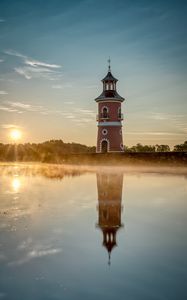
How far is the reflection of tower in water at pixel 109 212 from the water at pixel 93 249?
0.03 metres

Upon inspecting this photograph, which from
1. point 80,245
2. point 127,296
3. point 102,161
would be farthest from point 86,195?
point 102,161

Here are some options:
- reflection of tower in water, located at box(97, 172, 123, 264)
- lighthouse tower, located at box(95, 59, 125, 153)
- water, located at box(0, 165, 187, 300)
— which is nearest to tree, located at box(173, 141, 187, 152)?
lighthouse tower, located at box(95, 59, 125, 153)

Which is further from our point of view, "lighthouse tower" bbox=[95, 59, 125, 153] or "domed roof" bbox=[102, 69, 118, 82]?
"domed roof" bbox=[102, 69, 118, 82]

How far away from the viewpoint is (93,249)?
7.94 metres

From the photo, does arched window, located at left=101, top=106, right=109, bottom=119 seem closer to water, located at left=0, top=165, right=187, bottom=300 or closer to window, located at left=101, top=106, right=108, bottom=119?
window, located at left=101, top=106, right=108, bottom=119

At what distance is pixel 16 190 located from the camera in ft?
61.3

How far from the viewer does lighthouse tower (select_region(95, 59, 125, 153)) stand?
39.2m

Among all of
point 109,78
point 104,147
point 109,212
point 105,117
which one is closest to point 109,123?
point 105,117

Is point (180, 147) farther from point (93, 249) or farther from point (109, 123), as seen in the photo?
point (93, 249)

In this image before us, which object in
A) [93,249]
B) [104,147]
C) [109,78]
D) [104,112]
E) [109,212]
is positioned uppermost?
[109,78]

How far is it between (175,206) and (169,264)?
6.75 meters

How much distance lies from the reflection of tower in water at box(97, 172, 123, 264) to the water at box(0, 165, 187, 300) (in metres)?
0.03

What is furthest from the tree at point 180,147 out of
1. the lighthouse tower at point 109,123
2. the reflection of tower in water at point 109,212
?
the reflection of tower in water at point 109,212

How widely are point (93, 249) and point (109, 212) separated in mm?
4205
